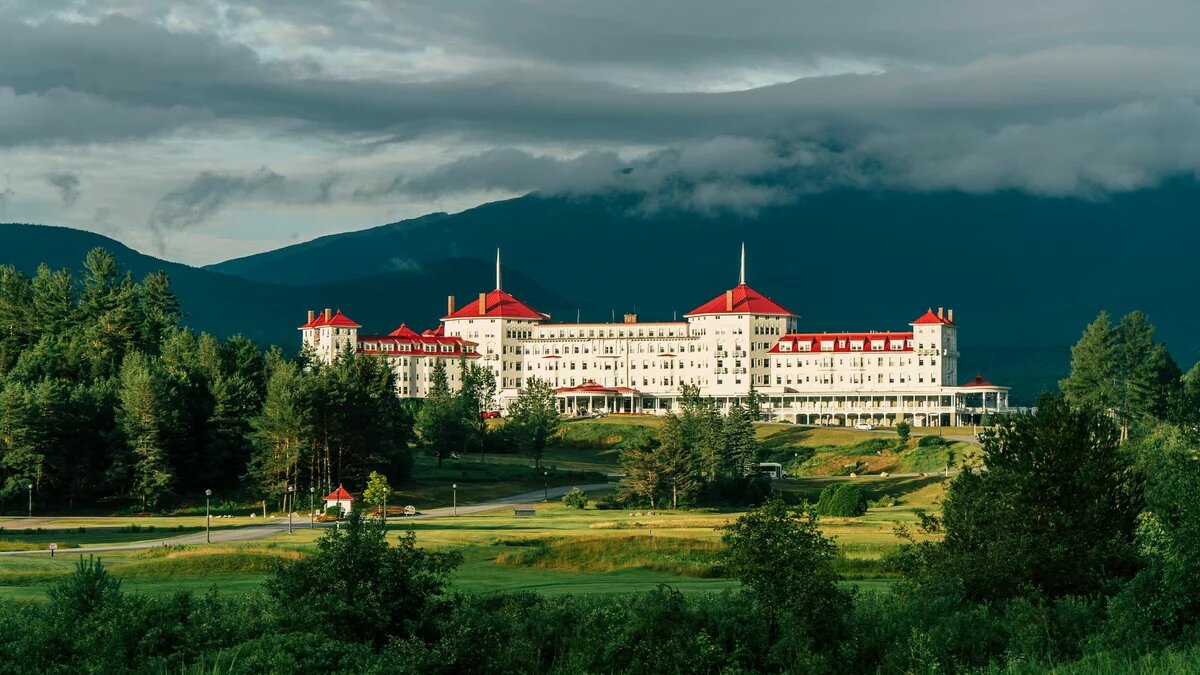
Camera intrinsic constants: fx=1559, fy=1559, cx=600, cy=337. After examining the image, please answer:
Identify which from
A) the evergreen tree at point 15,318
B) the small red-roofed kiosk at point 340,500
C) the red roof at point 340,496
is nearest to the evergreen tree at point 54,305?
the evergreen tree at point 15,318

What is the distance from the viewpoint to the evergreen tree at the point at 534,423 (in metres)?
135

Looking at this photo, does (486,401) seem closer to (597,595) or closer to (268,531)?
(268,531)

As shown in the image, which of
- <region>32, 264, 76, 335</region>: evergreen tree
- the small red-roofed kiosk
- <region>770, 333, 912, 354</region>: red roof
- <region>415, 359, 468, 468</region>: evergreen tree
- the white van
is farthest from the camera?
<region>770, 333, 912, 354</region>: red roof

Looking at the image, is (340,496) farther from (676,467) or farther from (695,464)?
(695,464)

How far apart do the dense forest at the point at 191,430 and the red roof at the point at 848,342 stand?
81.0 meters

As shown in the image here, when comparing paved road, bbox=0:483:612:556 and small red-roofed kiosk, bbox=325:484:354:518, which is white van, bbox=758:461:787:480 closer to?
paved road, bbox=0:483:612:556

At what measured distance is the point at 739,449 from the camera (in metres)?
121

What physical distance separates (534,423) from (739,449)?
76.3 ft

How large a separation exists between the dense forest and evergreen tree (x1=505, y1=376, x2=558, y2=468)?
15.0 m

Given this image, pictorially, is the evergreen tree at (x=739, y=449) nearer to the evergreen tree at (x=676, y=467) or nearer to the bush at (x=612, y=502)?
the evergreen tree at (x=676, y=467)

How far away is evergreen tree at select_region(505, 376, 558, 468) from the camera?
13512cm

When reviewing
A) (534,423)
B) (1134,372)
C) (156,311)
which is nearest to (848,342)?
(1134,372)

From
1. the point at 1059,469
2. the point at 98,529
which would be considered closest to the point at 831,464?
the point at 98,529

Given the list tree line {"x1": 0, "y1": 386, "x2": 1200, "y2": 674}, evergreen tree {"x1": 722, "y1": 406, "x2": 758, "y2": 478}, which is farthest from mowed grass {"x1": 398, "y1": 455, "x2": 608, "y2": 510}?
tree line {"x1": 0, "y1": 386, "x2": 1200, "y2": 674}
